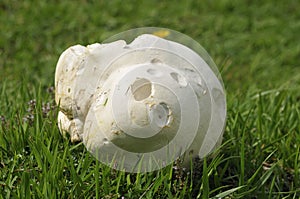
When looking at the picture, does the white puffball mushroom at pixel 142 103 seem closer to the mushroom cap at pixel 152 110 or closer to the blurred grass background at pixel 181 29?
the mushroom cap at pixel 152 110

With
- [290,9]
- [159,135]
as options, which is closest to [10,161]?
[159,135]

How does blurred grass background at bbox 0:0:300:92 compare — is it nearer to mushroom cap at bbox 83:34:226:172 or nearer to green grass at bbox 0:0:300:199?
green grass at bbox 0:0:300:199

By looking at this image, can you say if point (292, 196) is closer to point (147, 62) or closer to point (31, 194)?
point (147, 62)

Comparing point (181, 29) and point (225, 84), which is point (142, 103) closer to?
point (225, 84)

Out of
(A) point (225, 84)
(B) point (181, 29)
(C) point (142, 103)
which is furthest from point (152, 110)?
(B) point (181, 29)

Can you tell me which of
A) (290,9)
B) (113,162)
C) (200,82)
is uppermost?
(200,82)

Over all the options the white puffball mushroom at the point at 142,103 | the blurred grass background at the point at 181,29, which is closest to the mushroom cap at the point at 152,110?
the white puffball mushroom at the point at 142,103
